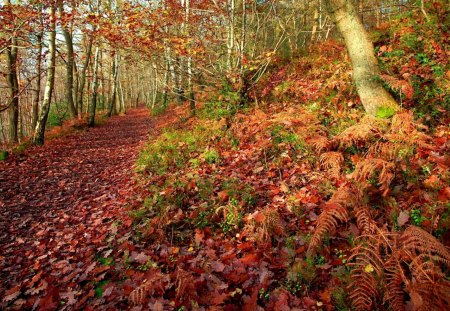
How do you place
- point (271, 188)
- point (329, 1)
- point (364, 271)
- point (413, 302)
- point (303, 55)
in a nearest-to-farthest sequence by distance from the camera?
point (413, 302), point (364, 271), point (271, 188), point (329, 1), point (303, 55)

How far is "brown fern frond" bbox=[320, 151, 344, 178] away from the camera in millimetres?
4906

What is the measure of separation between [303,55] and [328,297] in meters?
10.2

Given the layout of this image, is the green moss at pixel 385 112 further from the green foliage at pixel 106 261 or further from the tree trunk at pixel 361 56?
the green foliage at pixel 106 261

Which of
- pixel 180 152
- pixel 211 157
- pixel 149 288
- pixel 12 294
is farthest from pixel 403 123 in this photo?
pixel 12 294

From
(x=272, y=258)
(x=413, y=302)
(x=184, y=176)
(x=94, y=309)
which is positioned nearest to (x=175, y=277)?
(x=94, y=309)

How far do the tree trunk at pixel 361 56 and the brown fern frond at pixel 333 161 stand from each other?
4.96 ft

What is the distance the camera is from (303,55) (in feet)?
37.5

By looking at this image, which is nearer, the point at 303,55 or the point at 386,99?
the point at 386,99

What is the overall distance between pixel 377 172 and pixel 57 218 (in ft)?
20.5

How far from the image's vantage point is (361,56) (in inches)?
247

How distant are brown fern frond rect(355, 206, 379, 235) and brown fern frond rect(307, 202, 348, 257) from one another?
156mm

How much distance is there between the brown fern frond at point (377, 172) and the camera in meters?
3.99

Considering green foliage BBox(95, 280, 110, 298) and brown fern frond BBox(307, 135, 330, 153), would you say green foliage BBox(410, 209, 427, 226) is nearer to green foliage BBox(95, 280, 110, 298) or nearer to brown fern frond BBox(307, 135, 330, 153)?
brown fern frond BBox(307, 135, 330, 153)

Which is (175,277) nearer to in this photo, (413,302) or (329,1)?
(413,302)
